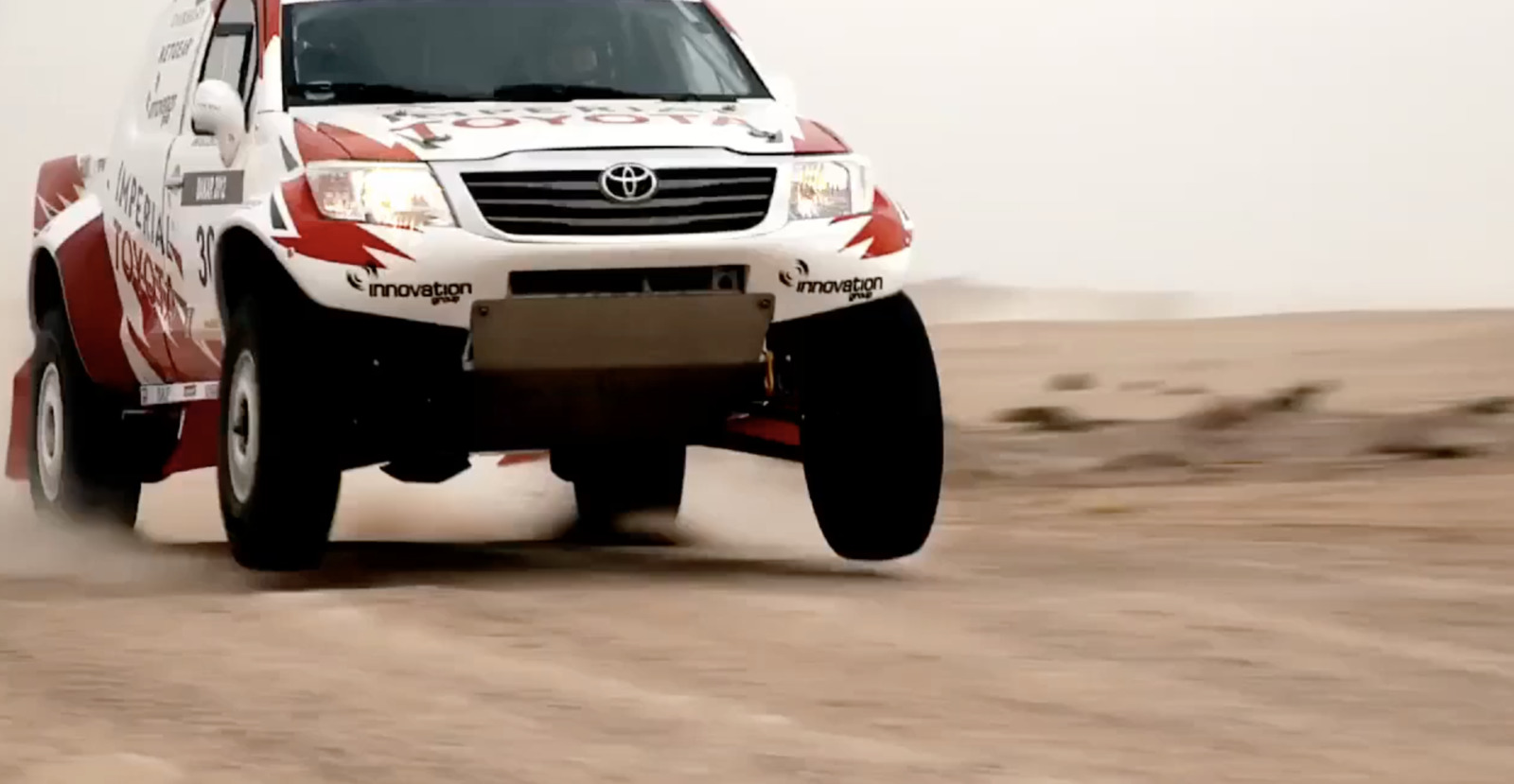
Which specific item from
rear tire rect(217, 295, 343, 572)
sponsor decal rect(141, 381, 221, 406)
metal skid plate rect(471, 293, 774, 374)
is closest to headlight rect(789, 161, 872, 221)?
metal skid plate rect(471, 293, 774, 374)

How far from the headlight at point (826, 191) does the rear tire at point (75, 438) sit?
3257mm

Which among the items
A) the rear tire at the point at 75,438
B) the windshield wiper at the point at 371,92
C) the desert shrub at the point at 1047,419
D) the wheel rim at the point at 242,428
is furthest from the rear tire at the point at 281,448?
the desert shrub at the point at 1047,419

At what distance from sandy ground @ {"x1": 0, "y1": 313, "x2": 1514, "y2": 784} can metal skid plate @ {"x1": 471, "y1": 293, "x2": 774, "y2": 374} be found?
615 mm

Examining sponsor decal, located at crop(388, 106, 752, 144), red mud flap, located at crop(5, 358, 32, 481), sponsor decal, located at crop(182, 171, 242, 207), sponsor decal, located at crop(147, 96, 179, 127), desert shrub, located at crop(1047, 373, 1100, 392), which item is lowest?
desert shrub, located at crop(1047, 373, 1100, 392)

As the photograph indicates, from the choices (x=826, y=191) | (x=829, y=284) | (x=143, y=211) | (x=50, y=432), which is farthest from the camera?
(x=50, y=432)

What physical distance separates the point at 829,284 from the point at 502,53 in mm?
1370

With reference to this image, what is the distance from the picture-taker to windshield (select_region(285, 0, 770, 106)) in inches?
344

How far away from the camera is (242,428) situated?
834cm

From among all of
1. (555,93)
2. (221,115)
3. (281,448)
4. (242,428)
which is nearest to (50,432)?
(221,115)

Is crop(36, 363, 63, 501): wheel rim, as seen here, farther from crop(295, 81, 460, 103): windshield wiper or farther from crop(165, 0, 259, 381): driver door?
crop(295, 81, 460, 103): windshield wiper

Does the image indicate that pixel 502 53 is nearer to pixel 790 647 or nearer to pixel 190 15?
pixel 190 15

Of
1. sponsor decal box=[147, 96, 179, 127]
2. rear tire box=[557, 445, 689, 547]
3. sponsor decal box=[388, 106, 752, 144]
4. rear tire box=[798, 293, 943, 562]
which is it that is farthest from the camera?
rear tire box=[557, 445, 689, 547]

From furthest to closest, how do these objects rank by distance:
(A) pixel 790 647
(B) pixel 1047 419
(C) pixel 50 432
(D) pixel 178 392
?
(B) pixel 1047 419
(C) pixel 50 432
(D) pixel 178 392
(A) pixel 790 647

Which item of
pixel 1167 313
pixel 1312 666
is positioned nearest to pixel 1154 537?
pixel 1312 666
